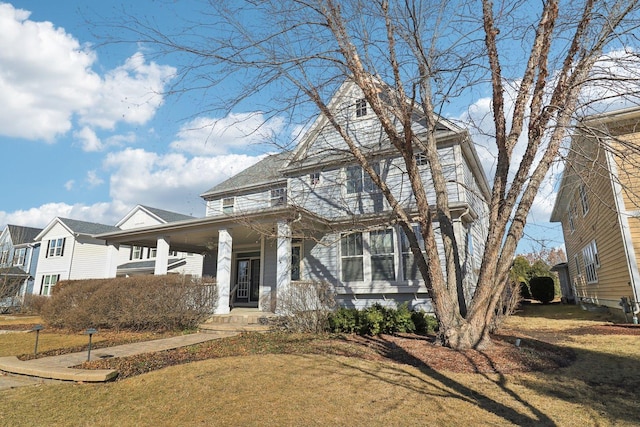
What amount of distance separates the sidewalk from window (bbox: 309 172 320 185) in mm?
6992

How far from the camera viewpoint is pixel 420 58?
7.41 m

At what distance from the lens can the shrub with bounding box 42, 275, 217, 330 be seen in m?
10.1

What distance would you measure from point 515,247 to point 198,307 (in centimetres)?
871

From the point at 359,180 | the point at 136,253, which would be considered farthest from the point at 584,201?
the point at 136,253

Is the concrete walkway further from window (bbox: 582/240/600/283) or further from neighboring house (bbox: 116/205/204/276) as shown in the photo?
window (bbox: 582/240/600/283)

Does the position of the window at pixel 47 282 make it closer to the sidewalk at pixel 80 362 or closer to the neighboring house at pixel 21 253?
the neighboring house at pixel 21 253

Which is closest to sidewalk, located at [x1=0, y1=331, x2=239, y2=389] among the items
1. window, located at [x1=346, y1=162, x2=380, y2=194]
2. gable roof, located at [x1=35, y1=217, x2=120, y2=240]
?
window, located at [x1=346, y1=162, x2=380, y2=194]

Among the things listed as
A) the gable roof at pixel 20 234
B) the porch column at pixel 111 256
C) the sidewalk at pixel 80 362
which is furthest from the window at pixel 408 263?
the gable roof at pixel 20 234

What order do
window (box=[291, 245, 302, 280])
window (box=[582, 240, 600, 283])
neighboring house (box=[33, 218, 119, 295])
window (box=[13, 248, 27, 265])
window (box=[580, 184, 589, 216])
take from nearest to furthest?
1. window (box=[291, 245, 302, 280])
2. window (box=[582, 240, 600, 283])
3. window (box=[580, 184, 589, 216])
4. neighboring house (box=[33, 218, 119, 295])
5. window (box=[13, 248, 27, 265])

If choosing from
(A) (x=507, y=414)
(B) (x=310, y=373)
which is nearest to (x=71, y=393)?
(B) (x=310, y=373)

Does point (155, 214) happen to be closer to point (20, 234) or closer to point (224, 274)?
point (224, 274)

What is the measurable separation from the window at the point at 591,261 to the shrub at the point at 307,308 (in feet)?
40.1

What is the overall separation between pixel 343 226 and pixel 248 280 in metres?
6.09

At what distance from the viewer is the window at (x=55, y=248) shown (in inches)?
1017
